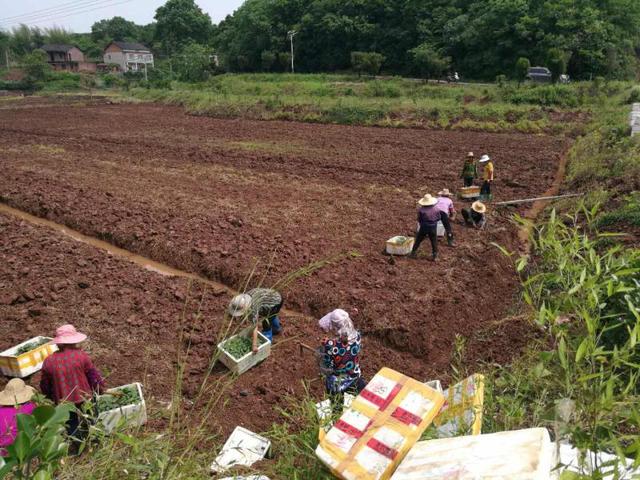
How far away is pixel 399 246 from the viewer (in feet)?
28.3

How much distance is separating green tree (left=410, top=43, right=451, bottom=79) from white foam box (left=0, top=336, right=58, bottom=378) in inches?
1463

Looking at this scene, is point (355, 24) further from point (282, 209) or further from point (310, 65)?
point (282, 209)

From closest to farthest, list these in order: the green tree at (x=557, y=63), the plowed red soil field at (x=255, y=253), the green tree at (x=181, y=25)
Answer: the plowed red soil field at (x=255, y=253)
the green tree at (x=557, y=63)
the green tree at (x=181, y=25)

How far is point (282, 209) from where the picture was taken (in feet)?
37.1

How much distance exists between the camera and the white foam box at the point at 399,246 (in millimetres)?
8648

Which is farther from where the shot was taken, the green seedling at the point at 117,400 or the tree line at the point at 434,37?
the tree line at the point at 434,37

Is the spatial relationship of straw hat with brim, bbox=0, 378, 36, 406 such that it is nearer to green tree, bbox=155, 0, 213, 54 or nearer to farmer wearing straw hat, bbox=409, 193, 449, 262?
farmer wearing straw hat, bbox=409, 193, 449, 262

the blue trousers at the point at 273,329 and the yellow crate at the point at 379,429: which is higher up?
the yellow crate at the point at 379,429

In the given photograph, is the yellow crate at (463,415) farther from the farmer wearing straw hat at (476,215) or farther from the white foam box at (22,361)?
the farmer wearing straw hat at (476,215)

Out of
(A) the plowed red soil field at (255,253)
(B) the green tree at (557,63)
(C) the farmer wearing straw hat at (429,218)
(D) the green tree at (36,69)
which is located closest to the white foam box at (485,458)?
(A) the plowed red soil field at (255,253)

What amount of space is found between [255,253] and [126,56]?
8234cm

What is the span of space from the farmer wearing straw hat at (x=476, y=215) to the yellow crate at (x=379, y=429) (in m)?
7.41

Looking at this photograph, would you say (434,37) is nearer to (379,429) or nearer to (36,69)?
(36,69)

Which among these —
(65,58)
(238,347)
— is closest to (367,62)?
(238,347)
